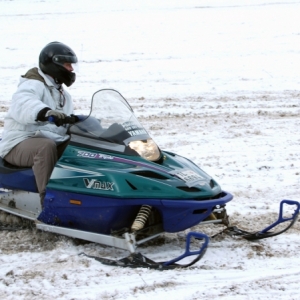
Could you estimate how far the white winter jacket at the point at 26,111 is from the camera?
439 centimetres

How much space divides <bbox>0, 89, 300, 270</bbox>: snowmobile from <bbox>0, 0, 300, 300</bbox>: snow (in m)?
0.18

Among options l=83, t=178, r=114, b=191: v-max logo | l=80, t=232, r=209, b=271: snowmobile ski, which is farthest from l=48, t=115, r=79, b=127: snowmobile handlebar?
l=80, t=232, r=209, b=271: snowmobile ski

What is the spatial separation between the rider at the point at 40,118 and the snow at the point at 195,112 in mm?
604

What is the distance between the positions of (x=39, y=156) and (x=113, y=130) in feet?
1.93

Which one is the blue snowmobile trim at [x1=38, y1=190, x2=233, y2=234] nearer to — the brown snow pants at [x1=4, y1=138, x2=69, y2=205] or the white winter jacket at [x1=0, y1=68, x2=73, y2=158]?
the brown snow pants at [x1=4, y1=138, x2=69, y2=205]

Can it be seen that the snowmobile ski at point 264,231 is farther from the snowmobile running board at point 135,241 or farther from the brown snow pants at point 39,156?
the brown snow pants at point 39,156

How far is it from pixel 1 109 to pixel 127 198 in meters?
6.40

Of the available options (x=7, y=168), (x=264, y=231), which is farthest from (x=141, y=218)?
(x=7, y=168)

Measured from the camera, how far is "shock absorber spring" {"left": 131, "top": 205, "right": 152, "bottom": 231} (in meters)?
3.99

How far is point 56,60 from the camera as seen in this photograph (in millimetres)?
4520

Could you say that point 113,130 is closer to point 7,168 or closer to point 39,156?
point 39,156

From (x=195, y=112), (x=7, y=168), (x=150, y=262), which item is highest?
(x=7, y=168)

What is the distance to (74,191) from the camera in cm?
419

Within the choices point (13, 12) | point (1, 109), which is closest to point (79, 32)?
point (13, 12)
